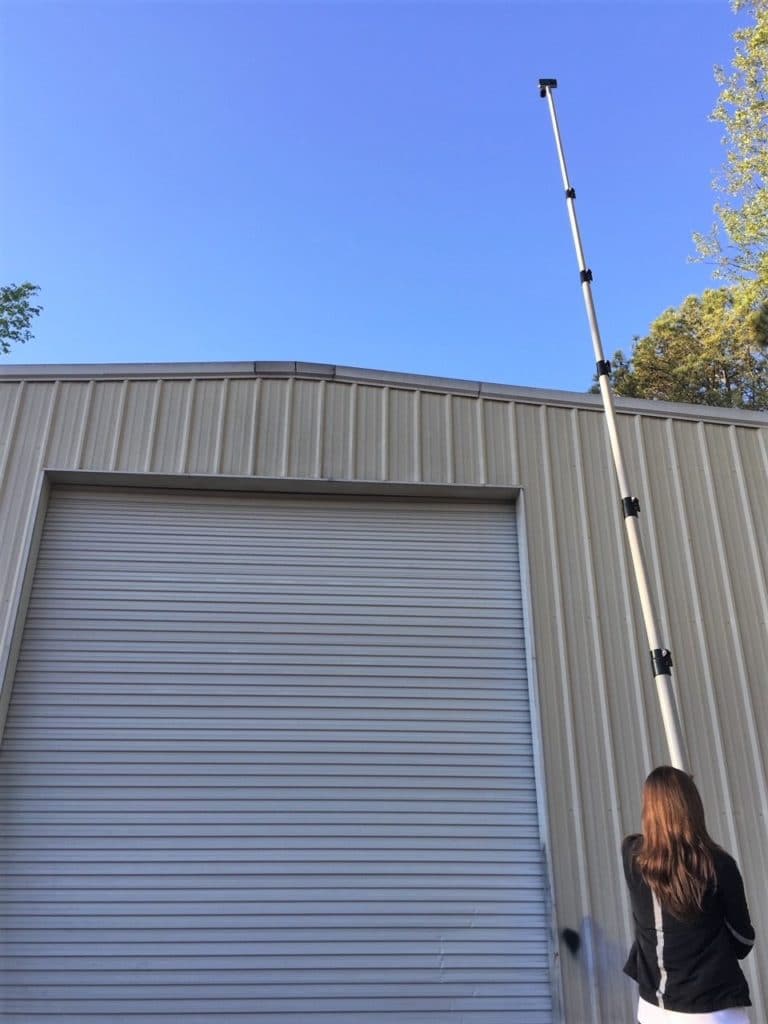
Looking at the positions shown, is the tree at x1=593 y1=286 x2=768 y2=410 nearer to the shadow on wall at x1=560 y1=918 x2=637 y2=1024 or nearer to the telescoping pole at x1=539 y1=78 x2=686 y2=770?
the telescoping pole at x1=539 y1=78 x2=686 y2=770

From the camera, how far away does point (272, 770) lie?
5.24 meters

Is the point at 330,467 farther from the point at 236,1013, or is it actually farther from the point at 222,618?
the point at 236,1013

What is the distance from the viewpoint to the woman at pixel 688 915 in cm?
262

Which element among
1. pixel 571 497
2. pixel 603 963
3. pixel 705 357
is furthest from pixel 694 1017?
pixel 705 357

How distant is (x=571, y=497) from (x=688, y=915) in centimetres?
384

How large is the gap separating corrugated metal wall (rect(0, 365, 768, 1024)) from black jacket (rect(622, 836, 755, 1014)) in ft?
7.63

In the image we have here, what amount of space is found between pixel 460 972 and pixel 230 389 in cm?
482

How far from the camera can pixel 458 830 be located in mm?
5148

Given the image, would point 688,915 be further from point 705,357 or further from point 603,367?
point 705,357

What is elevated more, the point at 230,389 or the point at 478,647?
the point at 230,389

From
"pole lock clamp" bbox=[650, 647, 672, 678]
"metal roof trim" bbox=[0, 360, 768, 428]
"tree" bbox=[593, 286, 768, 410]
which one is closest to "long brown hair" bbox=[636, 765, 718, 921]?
"pole lock clamp" bbox=[650, 647, 672, 678]

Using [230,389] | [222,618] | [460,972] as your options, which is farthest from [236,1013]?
[230,389]

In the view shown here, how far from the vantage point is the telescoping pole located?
382 cm

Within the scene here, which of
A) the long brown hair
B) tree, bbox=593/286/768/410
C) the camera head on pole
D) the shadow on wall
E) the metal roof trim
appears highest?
tree, bbox=593/286/768/410
